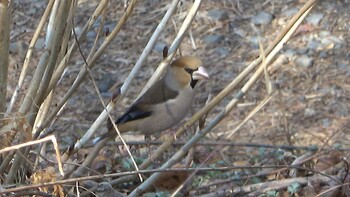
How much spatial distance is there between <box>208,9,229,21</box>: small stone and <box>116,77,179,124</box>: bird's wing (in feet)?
7.93

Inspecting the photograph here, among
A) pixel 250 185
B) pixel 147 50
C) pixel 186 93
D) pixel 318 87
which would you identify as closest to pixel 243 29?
pixel 318 87

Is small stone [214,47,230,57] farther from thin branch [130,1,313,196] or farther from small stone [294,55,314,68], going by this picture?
thin branch [130,1,313,196]

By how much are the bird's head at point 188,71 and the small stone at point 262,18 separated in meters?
2.36

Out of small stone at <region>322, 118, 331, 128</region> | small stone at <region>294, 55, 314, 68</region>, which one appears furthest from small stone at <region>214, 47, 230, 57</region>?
small stone at <region>322, 118, 331, 128</region>

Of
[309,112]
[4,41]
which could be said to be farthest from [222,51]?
[4,41]

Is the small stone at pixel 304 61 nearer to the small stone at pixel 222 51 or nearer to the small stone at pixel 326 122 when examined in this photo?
the small stone at pixel 222 51

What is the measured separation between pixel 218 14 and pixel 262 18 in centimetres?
38

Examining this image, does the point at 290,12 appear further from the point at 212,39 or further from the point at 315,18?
the point at 212,39

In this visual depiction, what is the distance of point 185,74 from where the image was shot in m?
5.18

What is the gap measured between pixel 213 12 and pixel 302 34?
823 millimetres

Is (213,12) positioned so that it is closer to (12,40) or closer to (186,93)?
(12,40)

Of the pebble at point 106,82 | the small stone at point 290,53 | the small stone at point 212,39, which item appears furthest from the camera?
the small stone at point 212,39

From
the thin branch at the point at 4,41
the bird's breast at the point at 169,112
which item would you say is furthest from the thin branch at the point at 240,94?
the bird's breast at the point at 169,112

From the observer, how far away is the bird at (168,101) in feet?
16.9
